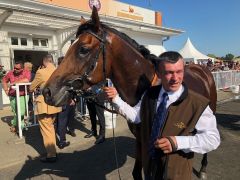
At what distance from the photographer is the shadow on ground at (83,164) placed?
5.11 meters

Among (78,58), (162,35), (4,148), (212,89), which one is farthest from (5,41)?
(162,35)

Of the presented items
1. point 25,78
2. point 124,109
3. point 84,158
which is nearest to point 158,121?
point 124,109

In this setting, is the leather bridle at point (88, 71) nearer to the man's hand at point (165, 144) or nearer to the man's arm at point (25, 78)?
the man's hand at point (165, 144)

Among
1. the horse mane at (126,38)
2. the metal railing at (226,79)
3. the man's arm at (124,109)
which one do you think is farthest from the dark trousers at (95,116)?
the metal railing at (226,79)

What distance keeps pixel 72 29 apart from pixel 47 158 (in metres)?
9.06

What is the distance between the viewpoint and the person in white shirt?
2043 mm

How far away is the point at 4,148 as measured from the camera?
6.50 m

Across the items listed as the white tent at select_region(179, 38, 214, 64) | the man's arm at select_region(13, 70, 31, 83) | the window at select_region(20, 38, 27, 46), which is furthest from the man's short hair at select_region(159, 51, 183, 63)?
the white tent at select_region(179, 38, 214, 64)

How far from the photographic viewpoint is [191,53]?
87.9ft

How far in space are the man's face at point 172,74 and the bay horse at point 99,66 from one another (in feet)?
3.12

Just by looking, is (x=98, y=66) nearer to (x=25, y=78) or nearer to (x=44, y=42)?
(x=25, y=78)

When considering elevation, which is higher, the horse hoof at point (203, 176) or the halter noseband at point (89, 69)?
the halter noseband at point (89, 69)

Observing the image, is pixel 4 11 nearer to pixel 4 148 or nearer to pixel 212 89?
pixel 4 148

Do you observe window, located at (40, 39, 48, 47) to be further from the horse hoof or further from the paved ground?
the horse hoof
